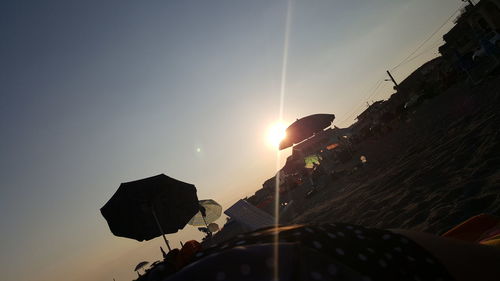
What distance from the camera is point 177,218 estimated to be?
669cm

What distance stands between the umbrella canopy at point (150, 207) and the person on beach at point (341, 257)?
17.7 feet

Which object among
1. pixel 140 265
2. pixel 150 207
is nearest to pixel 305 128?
pixel 150 207

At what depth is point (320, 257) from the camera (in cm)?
86

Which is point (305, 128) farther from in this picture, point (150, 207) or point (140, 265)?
point (140, 265)

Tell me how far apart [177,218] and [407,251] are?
6.19m

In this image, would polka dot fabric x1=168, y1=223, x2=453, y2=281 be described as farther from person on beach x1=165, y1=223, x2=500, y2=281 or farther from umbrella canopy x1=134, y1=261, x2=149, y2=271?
umbrella canopy x1=134, y1=261, x2=149, y2=271

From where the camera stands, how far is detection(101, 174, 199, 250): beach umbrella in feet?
19.7

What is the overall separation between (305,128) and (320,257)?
1880 cm

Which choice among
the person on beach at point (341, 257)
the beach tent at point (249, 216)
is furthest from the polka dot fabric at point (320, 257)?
the beach tent at point (249, 216)

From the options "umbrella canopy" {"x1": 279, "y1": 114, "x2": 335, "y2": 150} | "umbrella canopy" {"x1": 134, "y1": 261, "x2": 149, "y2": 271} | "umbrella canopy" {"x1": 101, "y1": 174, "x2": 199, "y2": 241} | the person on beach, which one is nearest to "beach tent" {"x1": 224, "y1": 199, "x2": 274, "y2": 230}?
"umbrella canopy" {"x1": 101, "y1": 174, "x2": 199, "y2": 241}

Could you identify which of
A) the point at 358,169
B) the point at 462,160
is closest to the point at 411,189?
the point at 462,160

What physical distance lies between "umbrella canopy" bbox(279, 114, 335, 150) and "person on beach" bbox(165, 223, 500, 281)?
18.2m

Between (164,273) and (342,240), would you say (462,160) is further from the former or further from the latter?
(164,273)

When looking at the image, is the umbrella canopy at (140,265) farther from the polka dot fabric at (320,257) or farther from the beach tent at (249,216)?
the polka dot fabric at (320,257)
